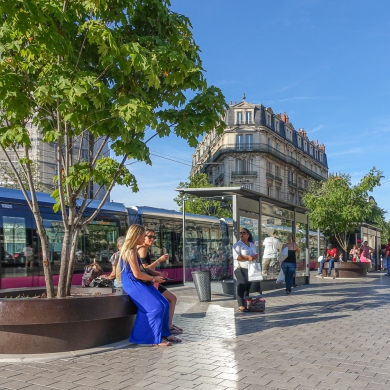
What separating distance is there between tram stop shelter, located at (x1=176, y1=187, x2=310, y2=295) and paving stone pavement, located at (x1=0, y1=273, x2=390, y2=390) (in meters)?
3.92

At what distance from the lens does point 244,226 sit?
14.1m

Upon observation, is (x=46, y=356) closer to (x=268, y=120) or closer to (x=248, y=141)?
(x=248, y=141)

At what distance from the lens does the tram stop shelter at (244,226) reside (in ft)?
44.5

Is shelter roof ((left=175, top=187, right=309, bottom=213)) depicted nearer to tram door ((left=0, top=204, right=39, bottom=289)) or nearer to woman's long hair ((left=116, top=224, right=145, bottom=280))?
tram door ((left=0, top=204, right=39, bottom=289))

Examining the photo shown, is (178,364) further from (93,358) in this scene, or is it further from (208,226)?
(208,226)

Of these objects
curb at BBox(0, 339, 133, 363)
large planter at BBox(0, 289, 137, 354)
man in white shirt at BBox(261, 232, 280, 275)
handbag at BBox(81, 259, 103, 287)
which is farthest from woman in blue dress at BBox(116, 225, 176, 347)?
man in white shirt at BBox(261, 232, 280, 275)

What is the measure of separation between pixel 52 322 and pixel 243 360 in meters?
2.31

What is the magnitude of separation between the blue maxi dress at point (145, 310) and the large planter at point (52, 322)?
0.40m

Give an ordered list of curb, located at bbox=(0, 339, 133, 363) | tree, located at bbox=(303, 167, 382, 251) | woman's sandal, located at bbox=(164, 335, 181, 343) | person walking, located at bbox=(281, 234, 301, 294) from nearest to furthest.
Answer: curb, located at bbox=(0, 339, 133, 363) < woman's sandal, located at bbox=(164, 335, 181, 343) < person walking, located at bbox=(281, 234, 301, 294) < tree, located at bbox=(303, 167, 382, 251)

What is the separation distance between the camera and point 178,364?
6066 mm

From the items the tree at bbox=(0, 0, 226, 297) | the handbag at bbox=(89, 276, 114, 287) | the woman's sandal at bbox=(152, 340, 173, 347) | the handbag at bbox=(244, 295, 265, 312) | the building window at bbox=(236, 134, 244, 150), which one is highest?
the building window at bbox=(236, 134, 244, 150)

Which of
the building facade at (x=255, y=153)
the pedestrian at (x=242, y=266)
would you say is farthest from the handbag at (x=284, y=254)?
the building facade at (x=255, y=153)

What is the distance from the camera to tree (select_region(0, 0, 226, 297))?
6512mm

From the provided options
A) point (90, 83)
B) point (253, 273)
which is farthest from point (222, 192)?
point (90, 83)
